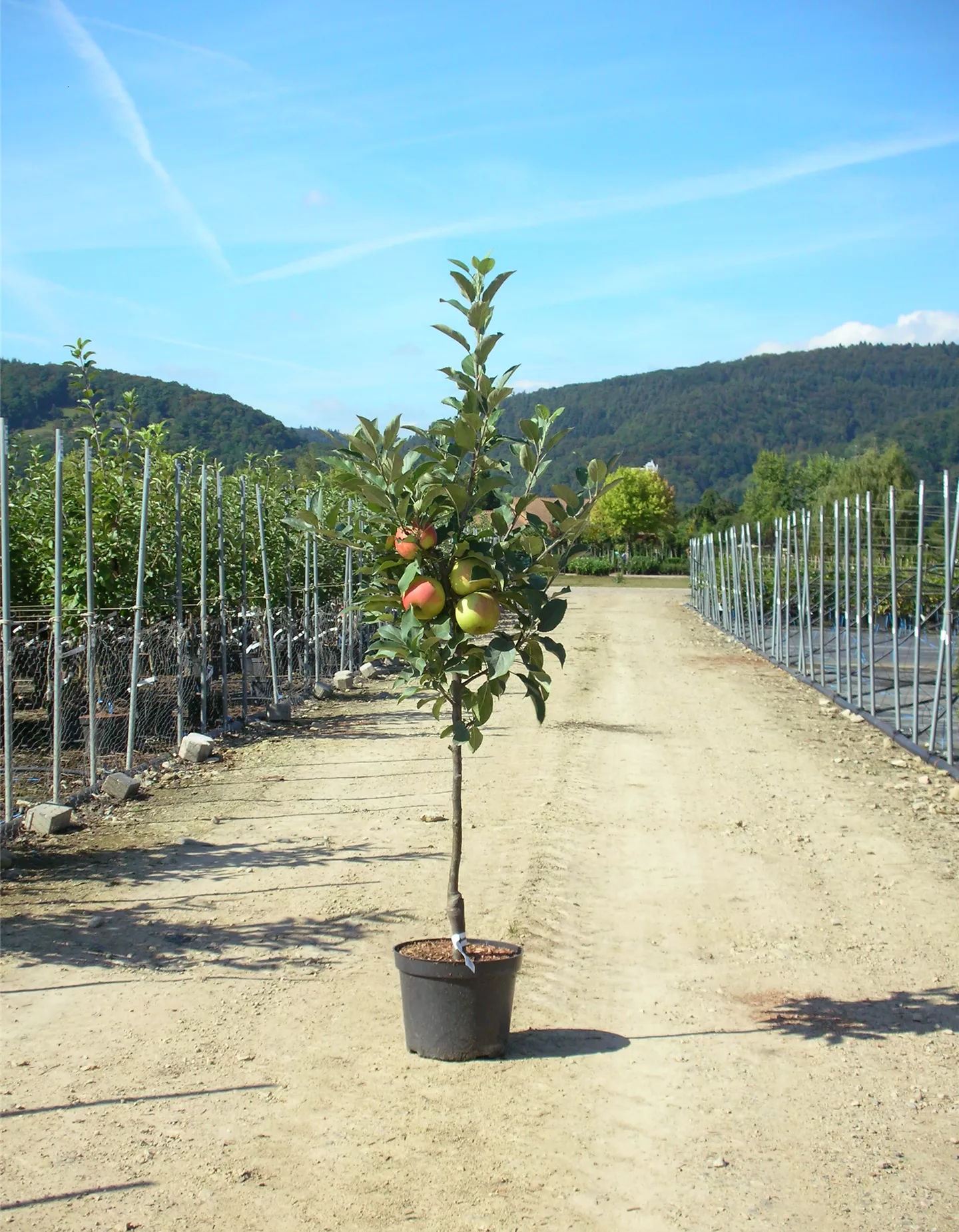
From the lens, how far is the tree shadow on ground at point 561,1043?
176 inches

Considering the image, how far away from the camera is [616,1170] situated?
358cm

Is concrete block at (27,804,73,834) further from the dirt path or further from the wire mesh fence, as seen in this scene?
the wire mesh fence

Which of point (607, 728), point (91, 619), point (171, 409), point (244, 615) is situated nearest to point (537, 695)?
point (91, 619)

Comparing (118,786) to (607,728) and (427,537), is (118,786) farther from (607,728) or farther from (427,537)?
(607,728)

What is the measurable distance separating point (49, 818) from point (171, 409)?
4172 cm

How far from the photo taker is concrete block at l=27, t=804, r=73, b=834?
7613mm

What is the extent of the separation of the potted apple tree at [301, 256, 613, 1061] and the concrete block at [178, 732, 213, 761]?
6.41m

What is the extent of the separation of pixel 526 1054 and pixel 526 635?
1661 millimetres

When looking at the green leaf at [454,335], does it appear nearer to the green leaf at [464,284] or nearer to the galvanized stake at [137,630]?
the green leaf at [464,284]

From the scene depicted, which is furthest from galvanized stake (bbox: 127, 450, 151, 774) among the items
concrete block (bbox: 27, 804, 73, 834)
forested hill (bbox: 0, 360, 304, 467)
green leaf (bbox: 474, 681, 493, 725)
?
forested hill (bbox: 0, 360, 304, 467)

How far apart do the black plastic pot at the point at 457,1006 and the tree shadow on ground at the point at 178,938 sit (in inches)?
44.6

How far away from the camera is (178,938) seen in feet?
18.8

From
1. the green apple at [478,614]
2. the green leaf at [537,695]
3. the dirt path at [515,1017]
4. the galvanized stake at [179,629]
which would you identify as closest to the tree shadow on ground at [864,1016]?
the dirt path at [515,1017]

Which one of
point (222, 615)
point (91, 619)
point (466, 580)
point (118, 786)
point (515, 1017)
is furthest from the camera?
point (222, 615)
